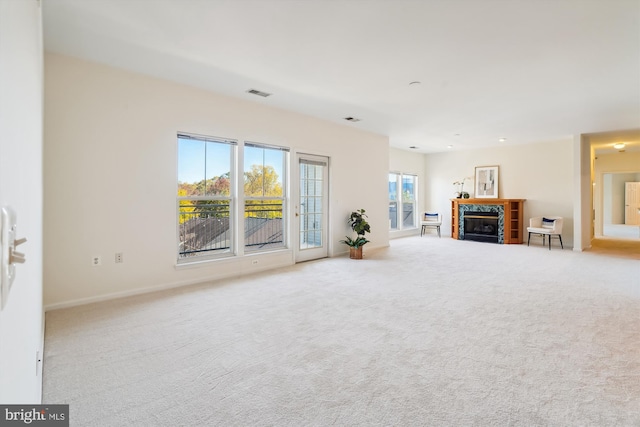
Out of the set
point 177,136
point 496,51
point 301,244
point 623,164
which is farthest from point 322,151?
point 623,164

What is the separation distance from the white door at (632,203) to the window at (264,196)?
48.3ft

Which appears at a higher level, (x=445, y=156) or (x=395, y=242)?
(x=445, y=156)

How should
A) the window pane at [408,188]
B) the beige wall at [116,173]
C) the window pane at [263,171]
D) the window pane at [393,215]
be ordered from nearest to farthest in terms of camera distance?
1. the beige wall at [116,173]
2. the window pane at [263,171]
3. the window pane at [393,215]
4. the window pane at [408,188]

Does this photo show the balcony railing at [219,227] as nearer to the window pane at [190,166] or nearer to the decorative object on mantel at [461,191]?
the window pane at [190,166]

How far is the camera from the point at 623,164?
9.69 m

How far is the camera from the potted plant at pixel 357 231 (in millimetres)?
6066

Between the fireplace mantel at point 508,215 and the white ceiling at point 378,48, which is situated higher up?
the white ceiling at point 378,48

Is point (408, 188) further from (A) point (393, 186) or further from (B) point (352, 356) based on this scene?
(B) point (352, 356)

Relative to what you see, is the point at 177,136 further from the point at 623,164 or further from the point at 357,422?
the point at 623,164

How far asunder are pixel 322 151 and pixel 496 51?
3.36 meters

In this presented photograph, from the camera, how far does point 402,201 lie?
31.9ft

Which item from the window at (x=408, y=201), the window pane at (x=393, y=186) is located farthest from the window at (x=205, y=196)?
the window at (x=408, y=201)

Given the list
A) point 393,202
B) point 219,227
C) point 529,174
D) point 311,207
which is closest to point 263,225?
point 219,227

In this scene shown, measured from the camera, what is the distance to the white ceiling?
8.41 ft
